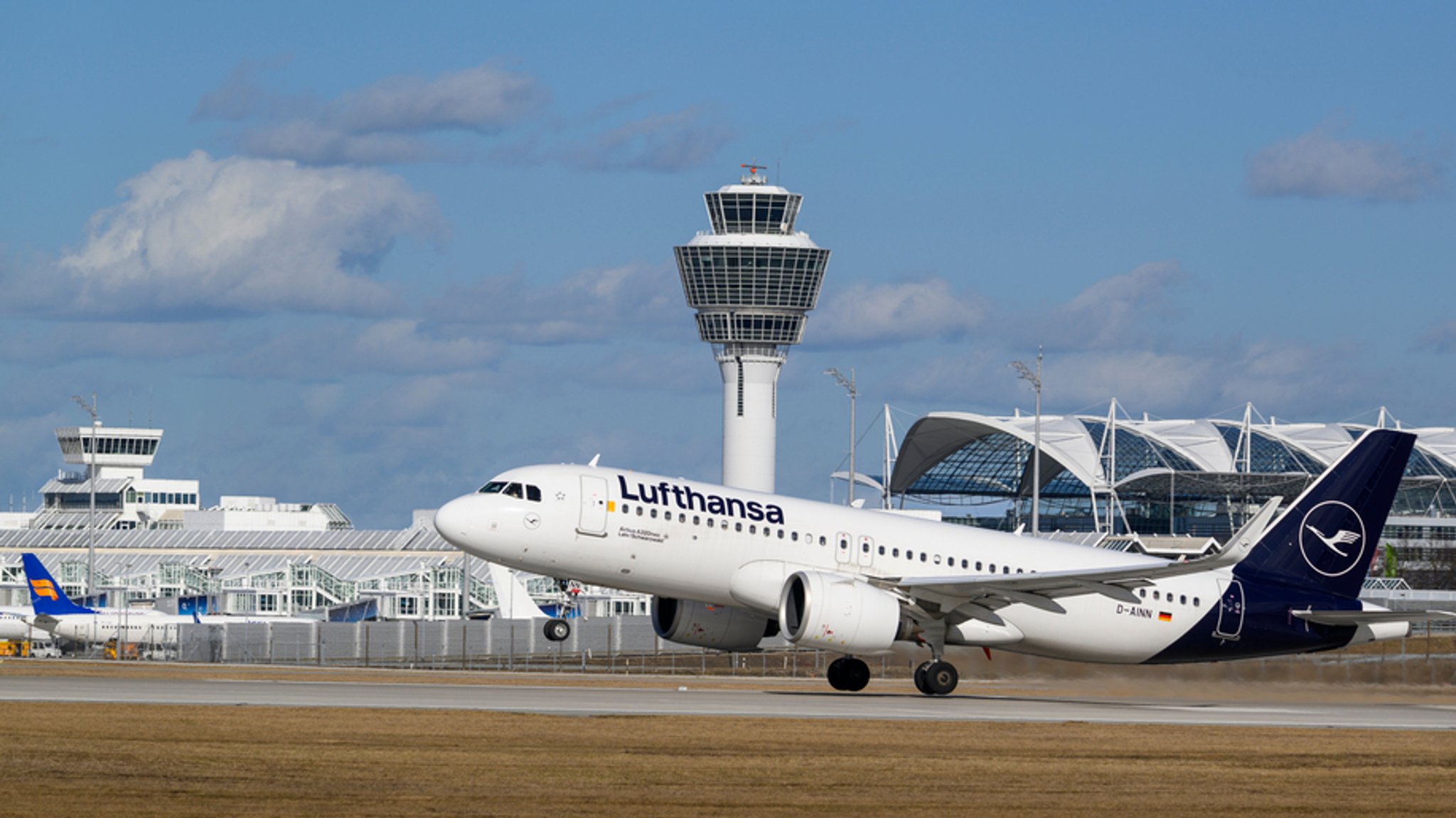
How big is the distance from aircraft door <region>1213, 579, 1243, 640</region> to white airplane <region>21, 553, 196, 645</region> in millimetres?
60082

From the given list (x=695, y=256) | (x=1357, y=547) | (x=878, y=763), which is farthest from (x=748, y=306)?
(x=878, y=763)

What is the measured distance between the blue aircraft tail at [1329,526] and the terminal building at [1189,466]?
119 metres

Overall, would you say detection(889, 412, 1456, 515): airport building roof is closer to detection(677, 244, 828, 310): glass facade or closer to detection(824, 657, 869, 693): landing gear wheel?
detection(677, 244, 828, 310): glass facade

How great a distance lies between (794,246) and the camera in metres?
168

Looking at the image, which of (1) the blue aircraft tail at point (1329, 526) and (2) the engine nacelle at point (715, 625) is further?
(1) the blue aircraft tail at point (1329, 526)

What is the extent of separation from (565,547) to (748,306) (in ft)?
427

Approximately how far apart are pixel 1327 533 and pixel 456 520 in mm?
20532

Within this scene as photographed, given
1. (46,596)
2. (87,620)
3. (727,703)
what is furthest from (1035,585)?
(46,596)

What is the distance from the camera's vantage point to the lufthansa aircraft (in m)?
37.8

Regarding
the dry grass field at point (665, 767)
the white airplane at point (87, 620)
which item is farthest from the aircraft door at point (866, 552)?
the white airplane at point (87, 620)

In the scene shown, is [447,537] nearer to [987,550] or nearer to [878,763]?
[987,550]

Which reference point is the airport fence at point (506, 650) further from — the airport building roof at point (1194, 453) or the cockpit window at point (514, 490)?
the airport building roof at point (1194, 453)

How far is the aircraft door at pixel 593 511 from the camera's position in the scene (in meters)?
38.1

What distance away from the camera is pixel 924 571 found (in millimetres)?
40281
